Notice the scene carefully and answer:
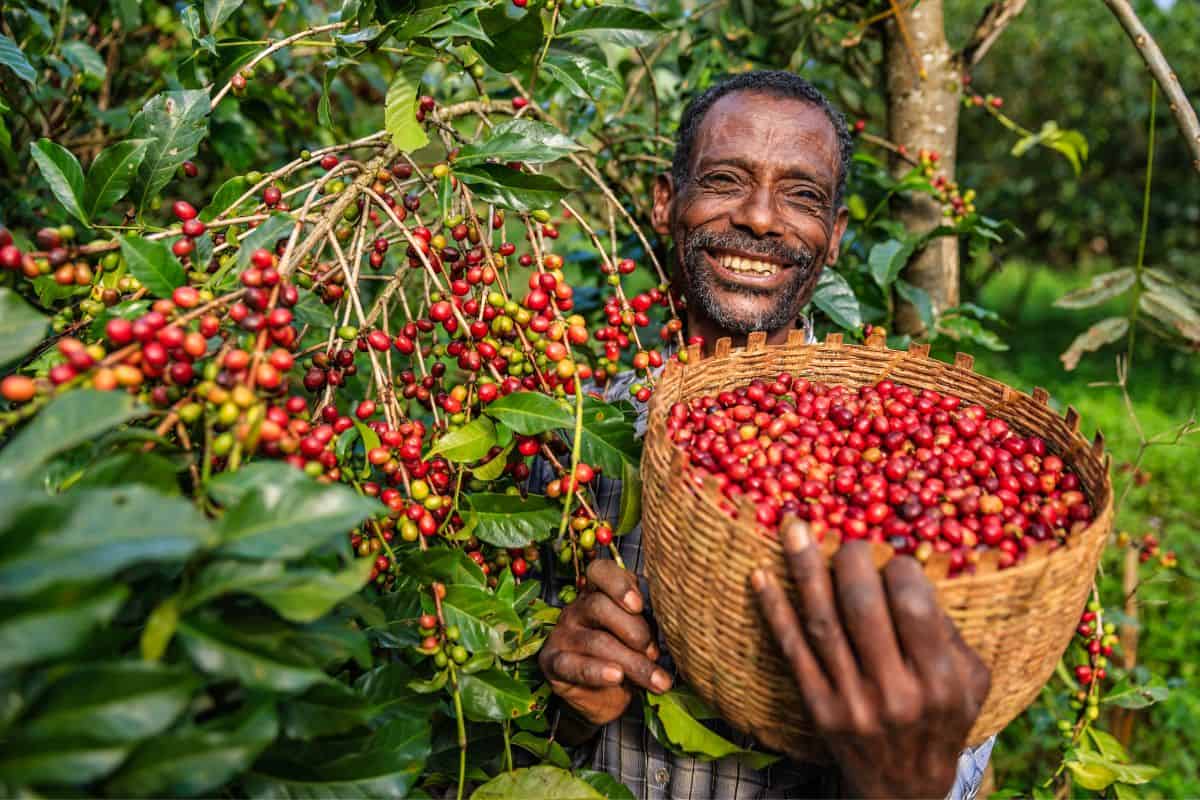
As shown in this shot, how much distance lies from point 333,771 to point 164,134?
1.19m

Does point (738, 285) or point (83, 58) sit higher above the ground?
point (83, 58)

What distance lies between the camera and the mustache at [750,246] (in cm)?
216

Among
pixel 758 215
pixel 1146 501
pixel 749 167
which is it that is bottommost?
pixel 1146 501

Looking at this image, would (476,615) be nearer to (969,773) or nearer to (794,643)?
(794,643)

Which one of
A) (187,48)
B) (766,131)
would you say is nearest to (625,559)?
(766,131)

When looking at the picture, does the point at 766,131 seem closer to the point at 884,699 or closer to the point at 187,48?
the point at 884,699

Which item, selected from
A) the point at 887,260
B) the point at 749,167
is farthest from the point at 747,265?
the point at 887,260

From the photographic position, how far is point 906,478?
1.42 metres

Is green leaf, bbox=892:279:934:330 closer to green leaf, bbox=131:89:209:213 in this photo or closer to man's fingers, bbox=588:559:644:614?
man's fingers, bbox=588:559:644:614

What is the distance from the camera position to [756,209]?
7.00 feet

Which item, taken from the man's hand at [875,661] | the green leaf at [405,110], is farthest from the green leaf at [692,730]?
the green leaf at [405,110]

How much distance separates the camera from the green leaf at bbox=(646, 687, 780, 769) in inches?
57.2

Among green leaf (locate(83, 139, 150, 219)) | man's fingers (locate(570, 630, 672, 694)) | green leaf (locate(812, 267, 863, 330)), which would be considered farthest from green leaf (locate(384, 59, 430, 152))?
green leaf (locate(812, 267, 863, 330))

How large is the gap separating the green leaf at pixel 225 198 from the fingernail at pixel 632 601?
105 centimetres
